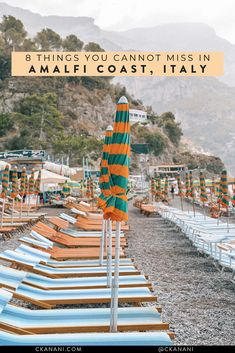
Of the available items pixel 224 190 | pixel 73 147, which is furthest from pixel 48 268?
pixel 73 147

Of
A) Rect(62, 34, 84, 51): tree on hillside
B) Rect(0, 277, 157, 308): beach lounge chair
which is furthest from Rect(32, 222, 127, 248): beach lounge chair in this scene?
Rect(62, 34, 84, 51): tree on hillside

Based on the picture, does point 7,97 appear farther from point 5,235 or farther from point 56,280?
point 56,280

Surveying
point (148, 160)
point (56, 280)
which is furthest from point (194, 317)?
point (148, 160)

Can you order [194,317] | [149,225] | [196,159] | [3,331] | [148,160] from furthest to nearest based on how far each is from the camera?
[196,159]
[148,160]
[149,225]
[194,317]
[3,331]

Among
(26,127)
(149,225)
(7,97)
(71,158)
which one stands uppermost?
(7,97)

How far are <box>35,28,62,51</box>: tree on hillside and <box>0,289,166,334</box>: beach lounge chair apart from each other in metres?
82.0

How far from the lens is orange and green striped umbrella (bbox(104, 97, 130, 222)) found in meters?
3.44

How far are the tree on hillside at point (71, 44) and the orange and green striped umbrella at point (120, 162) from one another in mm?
84584

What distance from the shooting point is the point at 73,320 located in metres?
3.87

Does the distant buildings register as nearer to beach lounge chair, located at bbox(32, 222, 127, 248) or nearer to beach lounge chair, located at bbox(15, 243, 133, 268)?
beach lounge chair, located at bbox(32, 222, 127, 248)

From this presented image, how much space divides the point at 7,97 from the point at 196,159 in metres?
50.3

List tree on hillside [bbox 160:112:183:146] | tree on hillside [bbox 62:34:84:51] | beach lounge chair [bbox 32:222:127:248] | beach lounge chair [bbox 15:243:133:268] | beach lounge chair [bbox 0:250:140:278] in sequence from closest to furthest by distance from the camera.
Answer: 1. beach lounge chair [bbox 0:250:140:278]
2. beach lounge chair [bbox 15:243:133:268]
3. beach lounge chair [bbox 32:222:127:248]
4. tree on hillside [bbox 62:34:84:51]
5. tree on hillside [bbox 160:112:183:146]

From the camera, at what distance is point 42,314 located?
3.98 metres

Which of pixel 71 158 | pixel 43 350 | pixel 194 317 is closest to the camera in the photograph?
pixel 43 350
